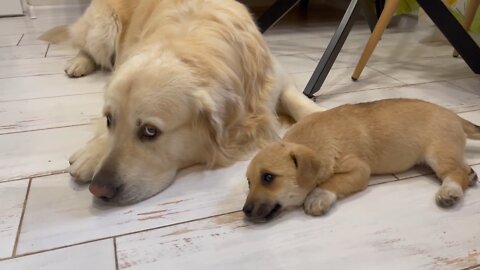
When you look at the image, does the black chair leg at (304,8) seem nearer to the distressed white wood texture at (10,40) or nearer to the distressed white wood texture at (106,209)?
the distressed white wood texture at (10,40)

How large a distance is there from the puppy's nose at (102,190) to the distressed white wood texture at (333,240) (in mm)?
140

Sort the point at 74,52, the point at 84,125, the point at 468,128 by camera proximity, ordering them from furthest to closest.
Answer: the point at 74,52, the point at 84,125, the point at 468,128

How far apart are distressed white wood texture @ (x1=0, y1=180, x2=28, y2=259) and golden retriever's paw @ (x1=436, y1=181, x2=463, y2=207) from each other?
3.30 feet

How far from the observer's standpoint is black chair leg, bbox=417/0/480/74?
188 cm

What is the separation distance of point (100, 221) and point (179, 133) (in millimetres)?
316

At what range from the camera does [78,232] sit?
103cm

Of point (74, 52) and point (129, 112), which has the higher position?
point (129, 112)

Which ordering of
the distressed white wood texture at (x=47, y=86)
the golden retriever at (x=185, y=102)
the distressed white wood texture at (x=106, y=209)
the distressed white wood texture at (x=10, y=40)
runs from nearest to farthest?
the distressed white wood texture at (x=106, y=209) → the golden retriever at (x=185, y=102) → the distressed white wood texture at (x=47, y=86) → the distressed white wood texture at (x=10, y=40)

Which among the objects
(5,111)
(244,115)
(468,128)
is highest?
(468,128)

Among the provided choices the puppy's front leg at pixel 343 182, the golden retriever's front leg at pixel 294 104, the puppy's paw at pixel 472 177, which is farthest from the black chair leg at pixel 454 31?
the puppy's front leg at pixel 343 182

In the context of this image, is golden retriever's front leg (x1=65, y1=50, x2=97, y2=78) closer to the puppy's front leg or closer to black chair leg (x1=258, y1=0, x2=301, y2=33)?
black chair leg (x1=258, y1=0, x2=301, y2=33)

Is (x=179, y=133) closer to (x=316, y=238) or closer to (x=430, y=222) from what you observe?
(x=316, y=238)

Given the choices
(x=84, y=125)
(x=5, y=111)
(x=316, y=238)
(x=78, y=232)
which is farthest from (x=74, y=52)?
(x=316, y=238)

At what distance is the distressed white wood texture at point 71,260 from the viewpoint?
0.93 m
